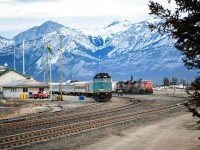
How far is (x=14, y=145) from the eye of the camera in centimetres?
1805

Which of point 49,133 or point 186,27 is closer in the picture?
point 186,27

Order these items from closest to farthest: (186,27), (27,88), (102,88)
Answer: (186,27) < (102,88) < (27,88)

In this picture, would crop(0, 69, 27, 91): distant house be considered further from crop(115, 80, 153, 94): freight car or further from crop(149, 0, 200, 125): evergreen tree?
crop(149, 0, 200, 125): evergreen tree

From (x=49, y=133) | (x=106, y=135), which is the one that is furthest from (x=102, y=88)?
(x=49, y=133)

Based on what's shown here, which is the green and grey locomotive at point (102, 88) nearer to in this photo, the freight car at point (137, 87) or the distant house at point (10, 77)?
the freight car at point (137, 87)

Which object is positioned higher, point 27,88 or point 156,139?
point 27,88

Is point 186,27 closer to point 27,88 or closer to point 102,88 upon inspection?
point 102,88

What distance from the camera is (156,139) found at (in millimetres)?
20656

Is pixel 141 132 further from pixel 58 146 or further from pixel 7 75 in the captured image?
pixel 7 75

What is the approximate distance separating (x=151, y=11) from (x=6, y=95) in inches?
2932

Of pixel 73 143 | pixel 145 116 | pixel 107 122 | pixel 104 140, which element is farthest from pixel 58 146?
pixel 145 116

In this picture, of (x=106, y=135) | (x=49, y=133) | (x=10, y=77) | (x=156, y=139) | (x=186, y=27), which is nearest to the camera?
(x=186, y=27)

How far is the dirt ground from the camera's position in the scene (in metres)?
18.3

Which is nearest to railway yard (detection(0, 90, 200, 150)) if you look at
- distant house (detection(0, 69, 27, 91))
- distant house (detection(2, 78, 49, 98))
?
distant house (detection(2, 78, 49, 98))
